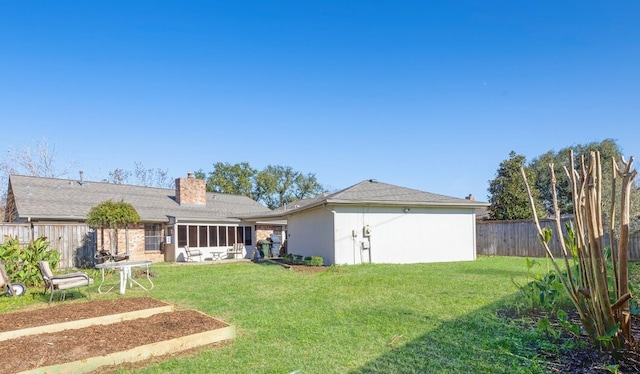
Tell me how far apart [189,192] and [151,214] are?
348 cm

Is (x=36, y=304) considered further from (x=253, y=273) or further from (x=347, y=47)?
(x=347, y=47)

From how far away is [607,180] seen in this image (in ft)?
48.0

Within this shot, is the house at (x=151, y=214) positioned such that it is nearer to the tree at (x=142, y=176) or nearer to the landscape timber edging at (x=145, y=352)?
the landscape timber edging at (x=145, y=352)

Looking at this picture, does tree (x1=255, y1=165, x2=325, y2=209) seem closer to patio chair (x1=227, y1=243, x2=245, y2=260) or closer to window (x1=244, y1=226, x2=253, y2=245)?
window (x1=244, y1=226, x2=253, y2=245)

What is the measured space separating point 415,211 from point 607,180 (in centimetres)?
763

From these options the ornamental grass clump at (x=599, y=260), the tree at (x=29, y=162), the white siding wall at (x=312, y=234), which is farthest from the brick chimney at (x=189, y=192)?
the ornamental grass clump at (x=599, y=260)

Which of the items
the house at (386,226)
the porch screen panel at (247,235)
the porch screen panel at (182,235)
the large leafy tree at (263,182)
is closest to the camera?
the house at (386,226)

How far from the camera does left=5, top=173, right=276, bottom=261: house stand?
16672 mm

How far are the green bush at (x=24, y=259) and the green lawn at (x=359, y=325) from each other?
5.41 ft

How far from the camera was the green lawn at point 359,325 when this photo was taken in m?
3.81

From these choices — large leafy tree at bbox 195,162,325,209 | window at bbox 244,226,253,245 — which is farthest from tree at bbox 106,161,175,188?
window at bbox 244,226,253,245

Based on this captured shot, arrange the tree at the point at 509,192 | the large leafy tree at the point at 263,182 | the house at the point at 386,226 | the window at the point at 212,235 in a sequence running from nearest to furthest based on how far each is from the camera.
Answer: the house at the point at 386,226, the window at the point at 212,235, the tree at the point at 509,192, the large leafy tree at the point at 263,182

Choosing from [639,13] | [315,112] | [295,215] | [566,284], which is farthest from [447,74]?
[566,284]

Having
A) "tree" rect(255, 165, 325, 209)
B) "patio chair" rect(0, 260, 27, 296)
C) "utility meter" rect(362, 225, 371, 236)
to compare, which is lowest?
"patio chair" rect(0, 260, 27, 296)
